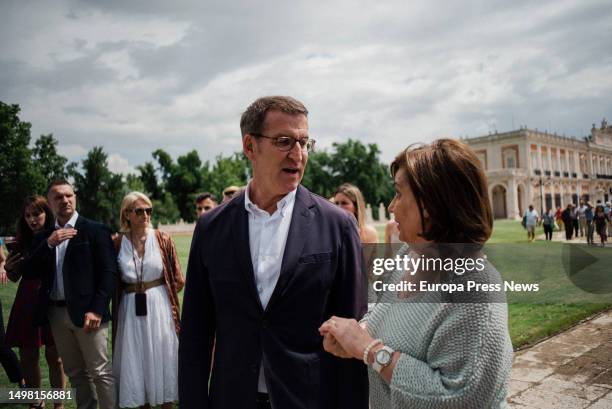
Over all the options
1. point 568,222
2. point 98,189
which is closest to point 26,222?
point 568,222

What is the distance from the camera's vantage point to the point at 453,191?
1.56 meters

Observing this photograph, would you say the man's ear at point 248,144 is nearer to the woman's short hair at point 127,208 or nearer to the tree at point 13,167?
the woman's short hair at point 127,208

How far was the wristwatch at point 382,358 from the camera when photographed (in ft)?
5.08

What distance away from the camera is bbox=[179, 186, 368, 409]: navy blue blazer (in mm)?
2109

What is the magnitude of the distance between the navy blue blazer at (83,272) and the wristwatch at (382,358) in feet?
11.8

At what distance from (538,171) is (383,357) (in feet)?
259

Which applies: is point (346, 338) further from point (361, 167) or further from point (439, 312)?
point (361, 167)

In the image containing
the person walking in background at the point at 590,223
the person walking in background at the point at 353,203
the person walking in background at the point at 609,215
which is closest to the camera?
the person walking in background at the point at 353,203

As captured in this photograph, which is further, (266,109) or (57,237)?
(57,237)

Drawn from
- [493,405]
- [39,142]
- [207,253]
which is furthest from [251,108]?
[39,142]

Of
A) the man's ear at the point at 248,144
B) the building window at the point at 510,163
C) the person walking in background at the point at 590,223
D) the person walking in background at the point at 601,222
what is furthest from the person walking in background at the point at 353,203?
the building window at the point at 510,163

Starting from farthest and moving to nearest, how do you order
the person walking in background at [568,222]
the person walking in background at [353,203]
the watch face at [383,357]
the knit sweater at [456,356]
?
the person walking in background at [568,222] → the person walking in background at [353,203] → the watch face at [383,357] → the knit sweater at [456,356]

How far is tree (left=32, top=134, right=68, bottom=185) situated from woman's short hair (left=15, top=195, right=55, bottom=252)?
20375mm

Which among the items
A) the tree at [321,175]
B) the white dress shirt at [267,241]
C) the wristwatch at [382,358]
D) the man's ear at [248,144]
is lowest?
the wristwatch at [382,358]
